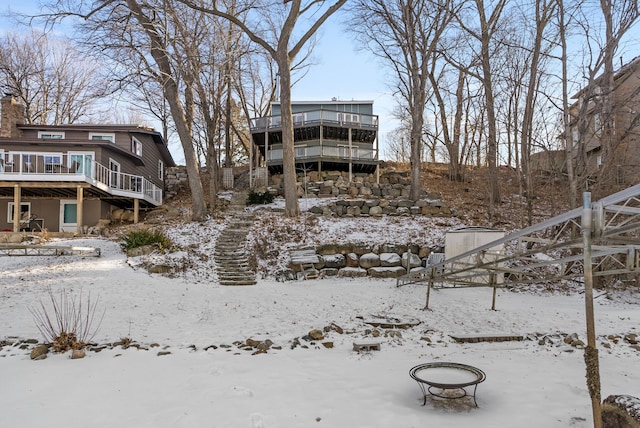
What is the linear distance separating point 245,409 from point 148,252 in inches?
418

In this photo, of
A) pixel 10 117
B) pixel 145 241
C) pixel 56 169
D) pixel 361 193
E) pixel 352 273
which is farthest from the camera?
pixel 361 193

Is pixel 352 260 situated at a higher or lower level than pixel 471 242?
lower

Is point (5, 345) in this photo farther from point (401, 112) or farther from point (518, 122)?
point (401, 112)

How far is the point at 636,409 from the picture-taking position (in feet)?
12.7


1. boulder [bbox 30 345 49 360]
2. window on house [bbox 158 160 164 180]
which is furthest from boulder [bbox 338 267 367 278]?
window on house [bbox 158 160 164 180]

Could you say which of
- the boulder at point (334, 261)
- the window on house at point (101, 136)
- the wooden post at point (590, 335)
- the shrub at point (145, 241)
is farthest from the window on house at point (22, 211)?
the wooden post at point (590, 335)

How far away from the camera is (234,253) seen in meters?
14.8

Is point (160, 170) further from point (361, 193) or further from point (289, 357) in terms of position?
point (289, 357)

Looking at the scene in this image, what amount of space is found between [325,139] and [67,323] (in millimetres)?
21811

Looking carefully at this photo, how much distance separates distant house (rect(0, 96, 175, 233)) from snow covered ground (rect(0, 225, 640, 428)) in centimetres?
676

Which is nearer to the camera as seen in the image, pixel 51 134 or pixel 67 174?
pixel 67 174

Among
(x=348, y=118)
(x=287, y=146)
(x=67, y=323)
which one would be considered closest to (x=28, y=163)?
(x=287, y=146)

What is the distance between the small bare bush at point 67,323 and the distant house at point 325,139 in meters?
17.0

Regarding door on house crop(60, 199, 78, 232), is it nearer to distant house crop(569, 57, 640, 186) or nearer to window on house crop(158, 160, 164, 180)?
window on house crop(158, 160, 164, 180)
